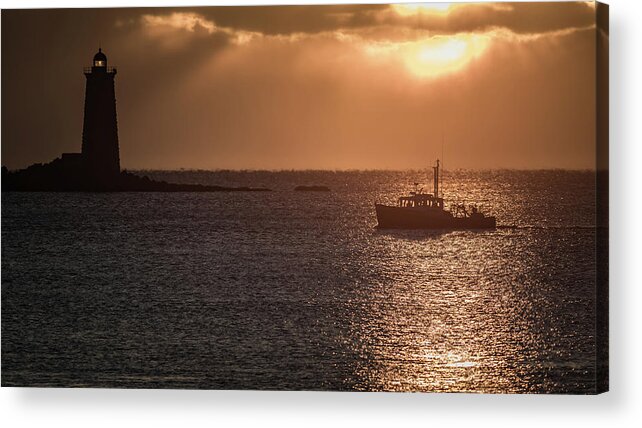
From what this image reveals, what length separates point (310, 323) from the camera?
7559 millimetres

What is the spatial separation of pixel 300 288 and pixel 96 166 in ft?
4.09

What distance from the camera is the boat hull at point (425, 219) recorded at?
7.47 metres

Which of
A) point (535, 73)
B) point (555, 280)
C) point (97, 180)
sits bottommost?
point (555, 280)

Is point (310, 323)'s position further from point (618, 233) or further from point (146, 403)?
point (618, 233)

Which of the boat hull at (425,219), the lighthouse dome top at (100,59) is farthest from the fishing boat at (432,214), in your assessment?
the lighthouse dome top at (100,59)

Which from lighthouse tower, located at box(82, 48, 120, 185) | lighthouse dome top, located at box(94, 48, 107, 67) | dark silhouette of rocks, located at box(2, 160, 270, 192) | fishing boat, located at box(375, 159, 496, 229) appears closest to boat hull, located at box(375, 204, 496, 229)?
fishing boat, located at box(375, 159, 496, 229)

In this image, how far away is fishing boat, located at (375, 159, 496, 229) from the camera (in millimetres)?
7430

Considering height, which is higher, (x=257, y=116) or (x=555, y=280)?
(x=257, y=116)

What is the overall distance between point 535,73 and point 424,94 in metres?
0.57

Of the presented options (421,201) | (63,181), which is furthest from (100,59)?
(421,201)

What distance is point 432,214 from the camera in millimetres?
7480

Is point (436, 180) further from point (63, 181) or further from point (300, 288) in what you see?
point (63, 181)

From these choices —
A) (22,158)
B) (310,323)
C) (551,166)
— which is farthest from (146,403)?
(551,166)

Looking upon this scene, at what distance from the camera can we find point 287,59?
755cm
